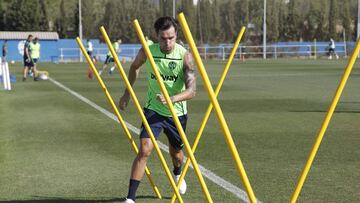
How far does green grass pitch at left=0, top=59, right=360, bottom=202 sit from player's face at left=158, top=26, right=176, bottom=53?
1.71 meters

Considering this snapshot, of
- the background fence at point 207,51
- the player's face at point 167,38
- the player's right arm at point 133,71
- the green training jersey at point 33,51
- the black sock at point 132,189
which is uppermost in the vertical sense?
the player's face at point 167,38

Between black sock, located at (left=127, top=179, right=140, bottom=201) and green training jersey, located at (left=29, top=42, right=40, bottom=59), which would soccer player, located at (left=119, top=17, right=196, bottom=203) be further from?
green training jersey, located at (left=29, top=42, right=40, bottom=59)

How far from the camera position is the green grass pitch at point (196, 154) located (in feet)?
23.5

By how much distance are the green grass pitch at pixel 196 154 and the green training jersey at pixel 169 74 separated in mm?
1035

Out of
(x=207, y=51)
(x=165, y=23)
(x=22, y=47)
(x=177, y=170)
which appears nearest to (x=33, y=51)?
(x=177, y=170)

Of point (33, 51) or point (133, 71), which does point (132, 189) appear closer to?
point (133, 71)

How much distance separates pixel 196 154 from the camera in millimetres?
9484

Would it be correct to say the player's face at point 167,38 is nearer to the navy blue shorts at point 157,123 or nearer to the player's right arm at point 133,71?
the player's right arm at point 133,71

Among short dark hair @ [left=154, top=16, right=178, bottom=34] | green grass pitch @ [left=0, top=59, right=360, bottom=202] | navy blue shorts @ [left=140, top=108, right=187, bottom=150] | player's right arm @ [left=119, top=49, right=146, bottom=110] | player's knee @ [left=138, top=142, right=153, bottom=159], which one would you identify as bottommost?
green grass pitch @ [left=0, top=59, right=360, bottom=202]

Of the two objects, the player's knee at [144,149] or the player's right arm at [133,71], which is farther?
the player's right arm at [133,71]

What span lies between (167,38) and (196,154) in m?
3.71

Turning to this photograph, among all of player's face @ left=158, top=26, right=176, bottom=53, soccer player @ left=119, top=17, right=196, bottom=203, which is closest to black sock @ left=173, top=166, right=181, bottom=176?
soccer player @ left=119, top=17, right=196, bottom=203

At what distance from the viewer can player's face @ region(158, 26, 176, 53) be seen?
236 inches

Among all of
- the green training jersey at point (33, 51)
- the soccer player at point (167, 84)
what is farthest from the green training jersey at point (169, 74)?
the green training jersey at point (33, 51)
